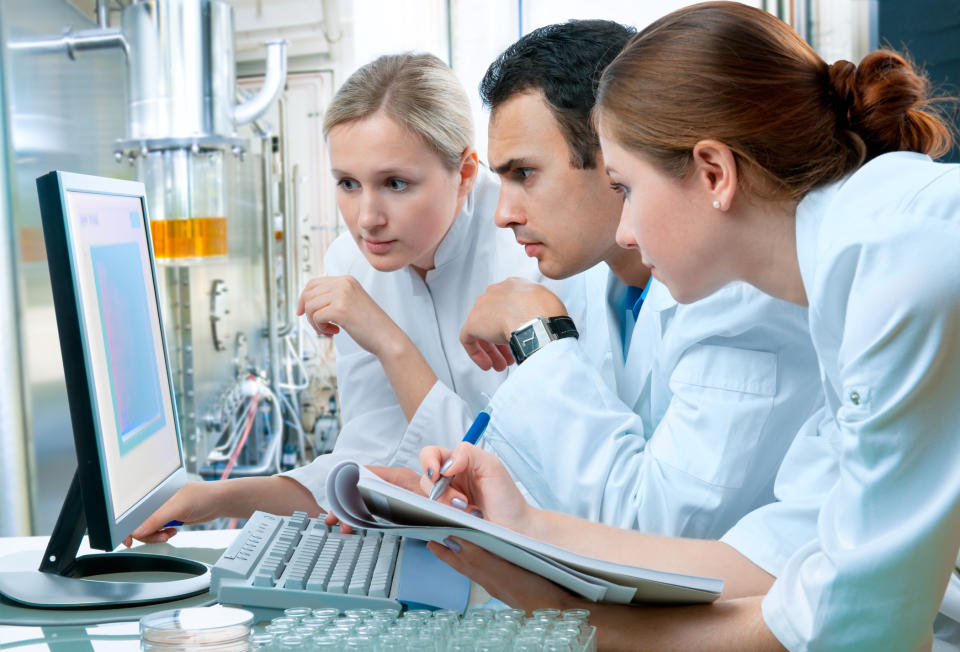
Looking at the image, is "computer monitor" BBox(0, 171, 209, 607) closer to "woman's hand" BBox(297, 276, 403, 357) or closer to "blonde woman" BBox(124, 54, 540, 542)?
"blonde woman" BBox(124, 54, 540, 542)

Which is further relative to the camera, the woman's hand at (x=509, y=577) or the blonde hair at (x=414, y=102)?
the blonde hair at (x=414, y=102)

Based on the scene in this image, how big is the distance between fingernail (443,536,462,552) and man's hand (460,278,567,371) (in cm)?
46

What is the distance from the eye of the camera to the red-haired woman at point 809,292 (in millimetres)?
545

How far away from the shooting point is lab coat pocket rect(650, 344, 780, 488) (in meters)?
0.87

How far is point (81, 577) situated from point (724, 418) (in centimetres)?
68

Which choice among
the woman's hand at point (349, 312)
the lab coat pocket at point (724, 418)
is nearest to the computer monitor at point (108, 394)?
the woman's hand at point (349, 312)

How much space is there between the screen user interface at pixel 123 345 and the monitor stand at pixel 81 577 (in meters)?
0.08

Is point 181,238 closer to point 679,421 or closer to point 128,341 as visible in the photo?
point 128,341

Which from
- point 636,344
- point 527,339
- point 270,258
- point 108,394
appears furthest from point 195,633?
point 270,258

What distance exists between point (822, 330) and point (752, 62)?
0.24 m

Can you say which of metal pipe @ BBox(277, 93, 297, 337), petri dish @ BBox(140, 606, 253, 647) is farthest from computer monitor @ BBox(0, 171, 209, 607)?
metal pipe @ BBox(277, 93, 297, 337)

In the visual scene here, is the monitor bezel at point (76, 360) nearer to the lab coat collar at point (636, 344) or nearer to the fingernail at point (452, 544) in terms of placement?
the fingernail at point (452, 544)

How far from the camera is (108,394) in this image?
706 mm

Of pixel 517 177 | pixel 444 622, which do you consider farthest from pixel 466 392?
pixel 444 622
